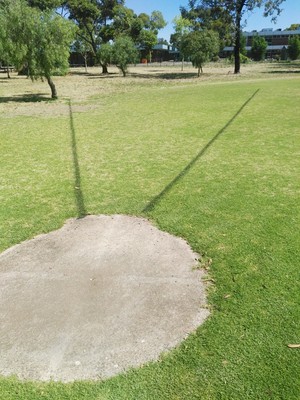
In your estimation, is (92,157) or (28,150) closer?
(92,157)

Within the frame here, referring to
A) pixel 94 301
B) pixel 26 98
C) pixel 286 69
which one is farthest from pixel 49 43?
pixel 286 69

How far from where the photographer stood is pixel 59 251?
13.1 feet

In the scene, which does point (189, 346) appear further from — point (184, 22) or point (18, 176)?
point (184, 22)

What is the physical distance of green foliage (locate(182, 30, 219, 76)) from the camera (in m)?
29.2

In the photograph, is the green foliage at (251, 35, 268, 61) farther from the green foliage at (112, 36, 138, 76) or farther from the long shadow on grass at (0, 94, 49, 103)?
the long shadow on grass at (0, 94, 49, 103)

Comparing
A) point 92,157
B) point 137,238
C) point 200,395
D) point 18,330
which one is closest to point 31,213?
point 137,238

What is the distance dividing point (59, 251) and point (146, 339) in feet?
5.65

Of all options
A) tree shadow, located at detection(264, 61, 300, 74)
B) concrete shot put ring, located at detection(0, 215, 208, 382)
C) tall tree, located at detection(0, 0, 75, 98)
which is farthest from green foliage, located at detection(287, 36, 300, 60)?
concrete shot put ring, located at detection(0, 215, 208, 382)

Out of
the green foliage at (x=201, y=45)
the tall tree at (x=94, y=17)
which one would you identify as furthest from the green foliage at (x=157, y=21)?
the green foliage at (x=201, y=45)

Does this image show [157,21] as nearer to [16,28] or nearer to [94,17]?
[94,17]

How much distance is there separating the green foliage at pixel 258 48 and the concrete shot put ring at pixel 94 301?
62679 millimetres

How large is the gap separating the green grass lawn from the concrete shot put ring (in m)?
0.14

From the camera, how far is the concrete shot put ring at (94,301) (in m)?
2.61

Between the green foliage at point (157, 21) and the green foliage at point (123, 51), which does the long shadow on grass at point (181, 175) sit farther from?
the green foliage at point (157, 21)
